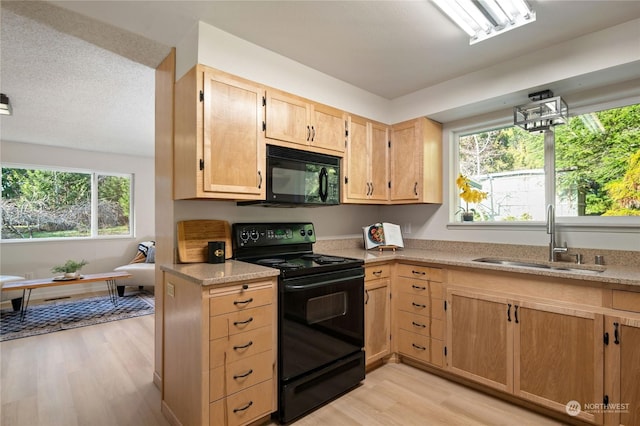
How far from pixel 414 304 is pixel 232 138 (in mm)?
1914

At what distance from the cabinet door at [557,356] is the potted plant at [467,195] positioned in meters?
1.12

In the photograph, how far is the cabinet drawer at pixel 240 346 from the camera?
168 centimetres

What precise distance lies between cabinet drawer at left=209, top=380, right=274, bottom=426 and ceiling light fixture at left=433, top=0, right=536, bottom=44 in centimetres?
242

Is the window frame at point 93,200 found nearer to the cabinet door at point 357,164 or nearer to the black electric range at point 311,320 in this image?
the black electric range at point 311,320

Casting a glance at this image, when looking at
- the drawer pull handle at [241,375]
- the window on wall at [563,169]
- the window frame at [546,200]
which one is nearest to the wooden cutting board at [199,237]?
the drawer pull handle at [241,375]

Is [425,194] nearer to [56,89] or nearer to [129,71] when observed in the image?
[129,71]

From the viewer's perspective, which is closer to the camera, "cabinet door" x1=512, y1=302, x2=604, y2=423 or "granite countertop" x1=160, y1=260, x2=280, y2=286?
"granite countertop" x1=160, y1=260, x2=280, y2=286

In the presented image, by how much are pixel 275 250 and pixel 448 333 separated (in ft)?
4.88

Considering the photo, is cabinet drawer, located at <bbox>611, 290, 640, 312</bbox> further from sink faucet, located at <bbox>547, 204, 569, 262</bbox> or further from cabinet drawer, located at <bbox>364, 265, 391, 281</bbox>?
cabinet drawer, located at <bbox>364, 265, 391, 281</bbox>

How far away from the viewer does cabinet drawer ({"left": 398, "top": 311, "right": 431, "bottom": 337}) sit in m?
2.57

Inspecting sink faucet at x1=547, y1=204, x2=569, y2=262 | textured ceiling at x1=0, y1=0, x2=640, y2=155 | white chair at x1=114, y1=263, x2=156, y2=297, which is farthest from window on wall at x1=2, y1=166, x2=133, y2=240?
sink faucet at x1=547, y1=204, x2=569, y2=262

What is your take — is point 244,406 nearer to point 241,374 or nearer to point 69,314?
point 241,374

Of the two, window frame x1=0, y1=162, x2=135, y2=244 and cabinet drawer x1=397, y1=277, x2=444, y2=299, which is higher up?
window frame x1=0, y1=162, x2=135, y2=244

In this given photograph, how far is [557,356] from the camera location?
1.94 meters
